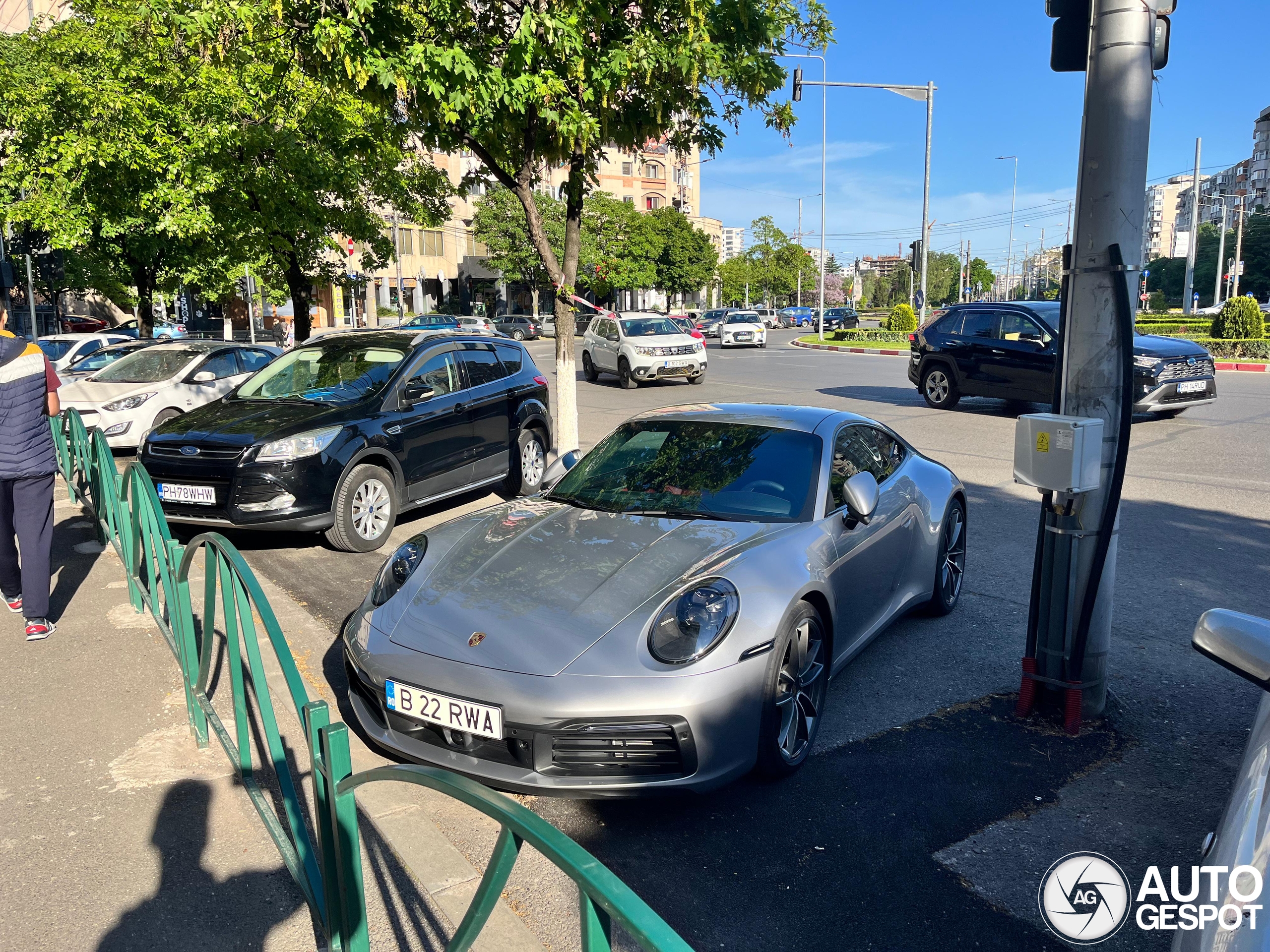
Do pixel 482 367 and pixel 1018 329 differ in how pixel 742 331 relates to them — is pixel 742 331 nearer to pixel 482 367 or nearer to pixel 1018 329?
pixel 1018 329

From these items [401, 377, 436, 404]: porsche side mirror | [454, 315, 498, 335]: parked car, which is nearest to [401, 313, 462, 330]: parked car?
[454, 315, 498, 335]: parked car

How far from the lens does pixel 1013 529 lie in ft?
25.7

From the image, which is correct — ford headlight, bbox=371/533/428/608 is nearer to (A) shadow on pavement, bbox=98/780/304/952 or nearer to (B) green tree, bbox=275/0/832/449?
(A) shadow on pavement, bbox=98/780/304/952

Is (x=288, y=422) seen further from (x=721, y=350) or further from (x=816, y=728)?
(x=721, y=350)

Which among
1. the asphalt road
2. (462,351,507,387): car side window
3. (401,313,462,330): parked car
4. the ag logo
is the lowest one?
the ag logo

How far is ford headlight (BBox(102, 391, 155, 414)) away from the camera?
11984 mm

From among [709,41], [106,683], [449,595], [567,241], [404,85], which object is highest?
[709,41]

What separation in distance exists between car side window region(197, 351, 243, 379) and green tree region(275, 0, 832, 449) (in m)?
4.70

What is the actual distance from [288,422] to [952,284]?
16278 cm

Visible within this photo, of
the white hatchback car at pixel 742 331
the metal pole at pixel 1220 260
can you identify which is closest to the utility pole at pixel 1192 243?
the metal pole at pixel 1220 260

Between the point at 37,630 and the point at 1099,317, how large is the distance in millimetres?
5524

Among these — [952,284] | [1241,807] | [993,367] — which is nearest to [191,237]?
[993,367]

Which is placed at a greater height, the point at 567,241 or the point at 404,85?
the point at 404,85

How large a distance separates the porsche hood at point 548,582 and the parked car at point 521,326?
49.8 metres
